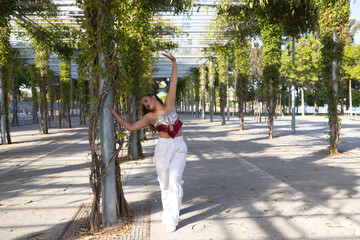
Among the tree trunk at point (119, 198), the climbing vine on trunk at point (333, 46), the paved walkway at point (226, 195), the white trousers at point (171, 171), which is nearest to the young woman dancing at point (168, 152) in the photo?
the white trousers at point (171, 171)

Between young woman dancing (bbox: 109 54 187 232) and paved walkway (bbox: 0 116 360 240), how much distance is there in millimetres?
292

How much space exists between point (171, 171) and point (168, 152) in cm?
24

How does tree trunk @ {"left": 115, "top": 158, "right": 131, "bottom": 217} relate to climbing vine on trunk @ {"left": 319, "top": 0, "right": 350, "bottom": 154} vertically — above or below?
below

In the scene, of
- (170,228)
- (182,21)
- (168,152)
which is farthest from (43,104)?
(170,228)

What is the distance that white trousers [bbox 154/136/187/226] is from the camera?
3.91m

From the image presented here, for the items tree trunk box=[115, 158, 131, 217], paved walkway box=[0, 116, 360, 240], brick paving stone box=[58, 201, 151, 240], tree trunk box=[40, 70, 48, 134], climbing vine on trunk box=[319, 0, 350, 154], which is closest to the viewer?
brick paving stone box=[58, 201, 151, 240]

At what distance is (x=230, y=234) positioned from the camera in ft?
12.2

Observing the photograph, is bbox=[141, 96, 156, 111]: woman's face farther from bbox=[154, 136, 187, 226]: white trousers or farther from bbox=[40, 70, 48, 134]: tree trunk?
bbox=[40, 70, 48, 134]: tree trunk

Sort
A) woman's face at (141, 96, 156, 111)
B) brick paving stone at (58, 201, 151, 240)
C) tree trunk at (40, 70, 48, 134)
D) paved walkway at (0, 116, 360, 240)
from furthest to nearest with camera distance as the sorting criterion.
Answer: tree trunk at (40, 70, 48, 134) → woman's face at (141, 96, 156, 111) → paved walkway at (0, 116, 360, 240) → brick paving stone at (58, 201, 151, 240)

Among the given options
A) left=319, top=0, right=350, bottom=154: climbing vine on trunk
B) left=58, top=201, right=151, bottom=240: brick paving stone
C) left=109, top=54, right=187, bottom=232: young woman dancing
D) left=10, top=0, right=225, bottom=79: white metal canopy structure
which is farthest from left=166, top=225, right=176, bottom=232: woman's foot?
left=10, top=0, right=225, bottom=79: white metal canopy structure

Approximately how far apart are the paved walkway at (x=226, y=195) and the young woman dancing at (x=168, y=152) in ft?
0.96

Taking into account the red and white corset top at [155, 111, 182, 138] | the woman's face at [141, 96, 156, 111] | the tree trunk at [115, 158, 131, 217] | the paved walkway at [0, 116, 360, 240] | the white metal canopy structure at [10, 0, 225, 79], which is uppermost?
the white metal canopy structure at [10, 0, 225, 79]

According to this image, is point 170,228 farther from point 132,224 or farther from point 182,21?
point 182,21

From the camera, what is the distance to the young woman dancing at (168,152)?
392cm
